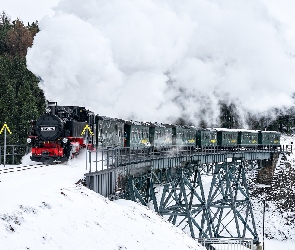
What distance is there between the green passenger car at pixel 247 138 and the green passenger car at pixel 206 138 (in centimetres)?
386

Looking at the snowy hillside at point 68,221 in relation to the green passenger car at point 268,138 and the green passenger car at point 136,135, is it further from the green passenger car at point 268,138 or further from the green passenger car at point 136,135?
the green passenger car at point 268,138

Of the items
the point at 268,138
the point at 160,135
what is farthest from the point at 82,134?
the point at 268,138

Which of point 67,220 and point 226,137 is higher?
point 226,137

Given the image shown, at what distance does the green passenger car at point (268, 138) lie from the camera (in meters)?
46.7

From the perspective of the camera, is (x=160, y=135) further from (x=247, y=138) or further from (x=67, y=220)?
(x=67, y=220)

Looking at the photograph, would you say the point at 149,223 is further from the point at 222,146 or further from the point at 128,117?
the point at 222,146

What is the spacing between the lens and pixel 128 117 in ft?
121

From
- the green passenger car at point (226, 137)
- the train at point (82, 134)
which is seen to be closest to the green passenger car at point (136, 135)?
the train at point (82, 134)

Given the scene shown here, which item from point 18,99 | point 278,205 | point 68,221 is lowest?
point 278,205

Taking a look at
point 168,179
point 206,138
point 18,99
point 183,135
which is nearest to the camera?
point 168,179

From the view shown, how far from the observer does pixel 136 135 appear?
28.5 metres

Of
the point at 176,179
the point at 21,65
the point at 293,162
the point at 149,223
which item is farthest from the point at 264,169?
the point at 149,223

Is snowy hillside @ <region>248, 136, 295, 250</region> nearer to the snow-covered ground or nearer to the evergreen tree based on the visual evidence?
the evergreen tree

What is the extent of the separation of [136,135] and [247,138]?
1881 cm
